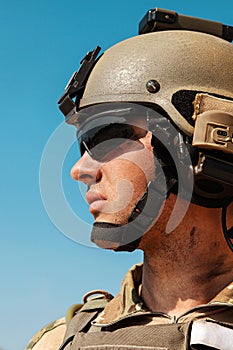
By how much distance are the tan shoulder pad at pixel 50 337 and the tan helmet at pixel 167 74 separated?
172cm

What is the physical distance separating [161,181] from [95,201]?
47cm

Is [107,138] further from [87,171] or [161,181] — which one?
[161,181]

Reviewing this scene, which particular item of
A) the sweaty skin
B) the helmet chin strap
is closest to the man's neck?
the sweaty skin

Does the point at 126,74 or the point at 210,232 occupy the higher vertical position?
Result: the point at 126,74

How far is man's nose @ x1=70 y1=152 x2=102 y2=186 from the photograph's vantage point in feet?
17.2

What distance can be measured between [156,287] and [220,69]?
1.57 meters

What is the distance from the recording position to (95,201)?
520cm

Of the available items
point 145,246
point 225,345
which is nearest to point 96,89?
point 145,246

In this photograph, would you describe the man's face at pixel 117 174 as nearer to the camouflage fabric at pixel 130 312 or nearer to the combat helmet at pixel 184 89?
the combat helmet at pixel 184 89

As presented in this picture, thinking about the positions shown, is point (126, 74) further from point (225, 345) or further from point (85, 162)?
point (225, 345)

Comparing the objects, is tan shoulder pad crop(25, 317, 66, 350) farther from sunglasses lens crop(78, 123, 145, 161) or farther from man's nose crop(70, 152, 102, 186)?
sunglasses lens crop(78, 123, 145, 161)

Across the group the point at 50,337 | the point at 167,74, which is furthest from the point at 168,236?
the point at 50,337

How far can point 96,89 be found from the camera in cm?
538

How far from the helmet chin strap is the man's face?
0.04 meters
